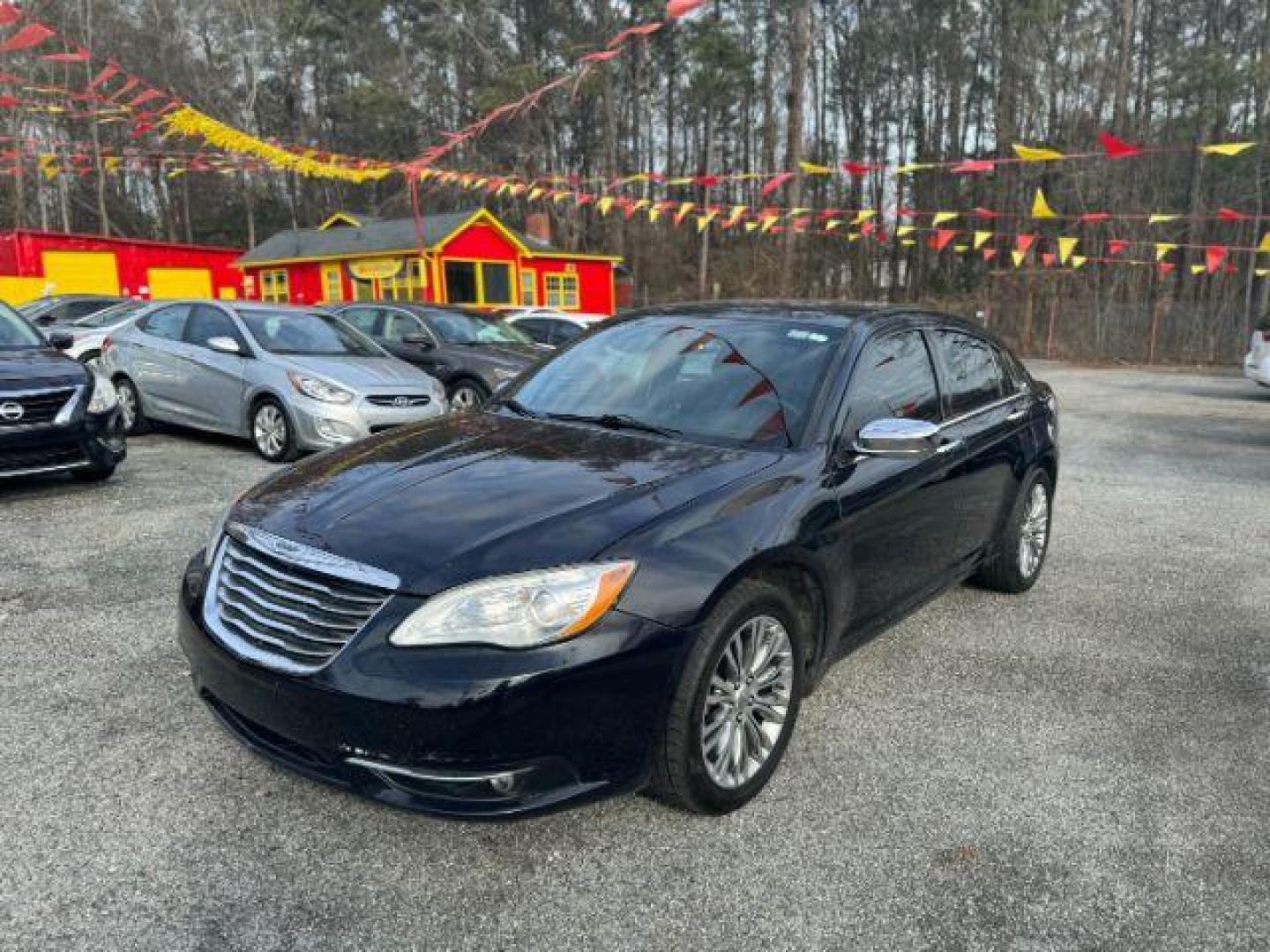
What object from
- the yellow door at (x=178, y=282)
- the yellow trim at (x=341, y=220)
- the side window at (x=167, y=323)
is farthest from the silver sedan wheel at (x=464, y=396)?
the yellow trim at (x=341, y=220)

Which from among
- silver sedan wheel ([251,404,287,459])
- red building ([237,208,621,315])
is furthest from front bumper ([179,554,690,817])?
red building ([237,208,621,315])

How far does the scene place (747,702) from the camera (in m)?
2.91

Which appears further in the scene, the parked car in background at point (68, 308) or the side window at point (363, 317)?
the parked car in background at point (68, 308)

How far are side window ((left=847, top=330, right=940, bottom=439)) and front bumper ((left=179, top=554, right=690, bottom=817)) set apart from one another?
1.46 meters

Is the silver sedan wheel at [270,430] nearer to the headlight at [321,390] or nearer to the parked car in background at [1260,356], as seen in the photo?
the headlight at [321,390]

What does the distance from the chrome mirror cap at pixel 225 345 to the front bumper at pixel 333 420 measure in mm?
909

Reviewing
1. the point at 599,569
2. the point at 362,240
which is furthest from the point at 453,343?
the point at 362,240

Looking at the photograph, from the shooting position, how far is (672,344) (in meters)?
3.97

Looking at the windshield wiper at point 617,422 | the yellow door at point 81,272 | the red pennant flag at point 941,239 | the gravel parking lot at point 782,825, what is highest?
the red pennant flag at point 941,239

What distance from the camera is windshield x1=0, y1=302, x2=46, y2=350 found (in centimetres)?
732

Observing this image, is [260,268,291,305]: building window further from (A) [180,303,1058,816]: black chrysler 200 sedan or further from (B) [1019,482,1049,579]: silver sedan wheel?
(A) [180,303,1058,816]: black chrysler 200 sedan

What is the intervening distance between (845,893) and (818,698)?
1274 millimetres

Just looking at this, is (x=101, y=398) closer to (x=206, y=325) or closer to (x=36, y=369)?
(x=36, y=369)

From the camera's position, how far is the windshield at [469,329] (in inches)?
459
